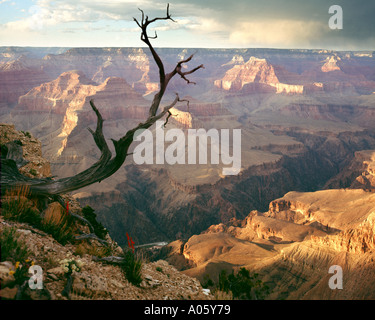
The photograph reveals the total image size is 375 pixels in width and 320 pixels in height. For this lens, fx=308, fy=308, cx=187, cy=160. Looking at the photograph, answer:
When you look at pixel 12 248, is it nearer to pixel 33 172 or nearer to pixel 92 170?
pixel 92 170

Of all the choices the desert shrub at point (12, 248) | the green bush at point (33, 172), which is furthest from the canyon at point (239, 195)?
the desert shrub at point (12, 248)

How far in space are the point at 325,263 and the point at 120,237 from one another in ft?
186

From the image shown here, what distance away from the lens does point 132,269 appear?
386 inches

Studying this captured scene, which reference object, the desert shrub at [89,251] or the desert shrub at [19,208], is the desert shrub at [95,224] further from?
the desert shrub at [19,208]

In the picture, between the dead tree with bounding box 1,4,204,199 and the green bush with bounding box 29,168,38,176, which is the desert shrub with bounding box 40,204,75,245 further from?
the green bush with bounding box 29,168,38,176

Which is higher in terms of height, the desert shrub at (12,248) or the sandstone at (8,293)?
the desert shrub at (12,248)

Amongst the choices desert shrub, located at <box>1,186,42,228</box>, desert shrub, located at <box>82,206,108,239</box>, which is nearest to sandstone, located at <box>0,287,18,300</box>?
desert shrub, located at <box>1,186,42,228</box>

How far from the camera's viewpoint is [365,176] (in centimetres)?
10656

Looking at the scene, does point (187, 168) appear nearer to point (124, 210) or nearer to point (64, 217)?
point (124, 210)

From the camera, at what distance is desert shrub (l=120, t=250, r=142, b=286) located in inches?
375

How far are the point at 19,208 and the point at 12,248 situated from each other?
2941 millimetres

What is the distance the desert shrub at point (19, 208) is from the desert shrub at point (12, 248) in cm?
189

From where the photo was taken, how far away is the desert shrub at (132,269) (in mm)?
9518

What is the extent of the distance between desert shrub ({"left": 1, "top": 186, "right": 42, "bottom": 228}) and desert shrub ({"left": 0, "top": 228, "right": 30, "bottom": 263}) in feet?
6.21
